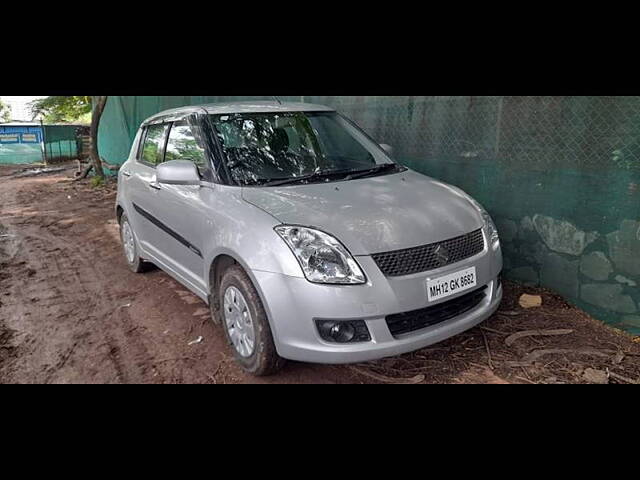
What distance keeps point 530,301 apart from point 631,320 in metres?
0.69

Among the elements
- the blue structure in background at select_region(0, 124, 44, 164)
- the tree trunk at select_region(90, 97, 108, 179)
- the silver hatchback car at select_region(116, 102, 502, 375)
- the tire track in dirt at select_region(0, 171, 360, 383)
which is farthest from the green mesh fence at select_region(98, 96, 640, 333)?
the blue structure in background at select_region(0, 124, 44, 164)

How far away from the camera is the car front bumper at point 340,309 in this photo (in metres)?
2.51

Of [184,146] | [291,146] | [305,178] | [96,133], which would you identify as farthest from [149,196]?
[96,133]

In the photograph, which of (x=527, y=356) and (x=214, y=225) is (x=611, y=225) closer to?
(x=527, y=356)

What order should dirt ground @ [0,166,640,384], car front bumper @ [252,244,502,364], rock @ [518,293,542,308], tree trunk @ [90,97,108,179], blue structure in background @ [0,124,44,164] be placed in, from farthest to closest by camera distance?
1. blue structure in background @ [0,124,44,164]
2. tree trunk @ [90,97,108,179]
3. rock @ [518,293,542,308]
4. dirt ground @ [0,166,640,384]
5. car front bumper @ [252,244,502,364]

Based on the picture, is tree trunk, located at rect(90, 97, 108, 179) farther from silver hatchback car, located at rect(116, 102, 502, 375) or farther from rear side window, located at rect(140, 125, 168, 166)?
silver hatchback car, located at rect(116, 102, 502, 375)

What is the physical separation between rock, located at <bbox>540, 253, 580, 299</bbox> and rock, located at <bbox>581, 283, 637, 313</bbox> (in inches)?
3.9

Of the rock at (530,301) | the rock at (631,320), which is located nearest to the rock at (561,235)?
the rock at (530,301)

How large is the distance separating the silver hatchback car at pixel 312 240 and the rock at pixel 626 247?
0.94 meters

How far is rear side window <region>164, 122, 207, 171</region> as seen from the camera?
3.50 m

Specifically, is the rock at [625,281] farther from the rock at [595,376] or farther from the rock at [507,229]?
the rock at [507,229]

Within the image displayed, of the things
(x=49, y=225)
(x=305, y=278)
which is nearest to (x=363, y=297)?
(x=305, y=278)

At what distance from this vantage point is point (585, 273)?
3.67m

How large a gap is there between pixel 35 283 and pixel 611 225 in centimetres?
519
